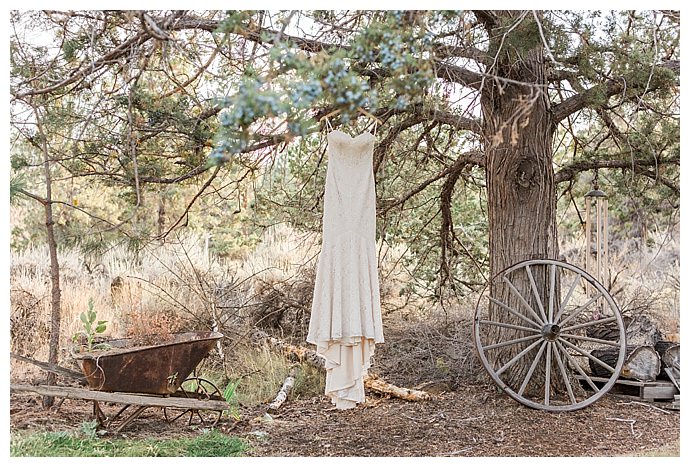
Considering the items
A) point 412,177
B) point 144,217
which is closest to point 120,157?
point 412,177

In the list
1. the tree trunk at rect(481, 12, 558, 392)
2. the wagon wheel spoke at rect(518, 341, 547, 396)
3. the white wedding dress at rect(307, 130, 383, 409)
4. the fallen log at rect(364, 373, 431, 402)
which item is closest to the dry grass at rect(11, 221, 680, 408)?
the fallen log at rect(364, 373, 431, 402)

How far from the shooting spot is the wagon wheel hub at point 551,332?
4.19 metres

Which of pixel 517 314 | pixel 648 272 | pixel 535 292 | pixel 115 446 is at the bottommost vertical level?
pixel 115 446

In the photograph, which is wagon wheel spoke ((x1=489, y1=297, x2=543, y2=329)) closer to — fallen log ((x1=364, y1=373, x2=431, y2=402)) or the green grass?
fallen log ((x1=364, y1=373, x2=431, y2=402))

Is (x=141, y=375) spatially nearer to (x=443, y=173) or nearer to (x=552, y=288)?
(x=552, y=288)

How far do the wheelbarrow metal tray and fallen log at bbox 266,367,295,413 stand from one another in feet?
2.88

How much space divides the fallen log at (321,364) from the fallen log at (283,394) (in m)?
0.19

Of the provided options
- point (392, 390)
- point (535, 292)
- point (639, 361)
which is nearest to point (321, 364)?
point (392, 390)

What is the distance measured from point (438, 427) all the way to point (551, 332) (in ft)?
2.80

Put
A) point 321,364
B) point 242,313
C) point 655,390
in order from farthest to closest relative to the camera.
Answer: point 242,313 < point 321,364 < point 655,390

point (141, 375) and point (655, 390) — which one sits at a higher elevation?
point (141, 375)

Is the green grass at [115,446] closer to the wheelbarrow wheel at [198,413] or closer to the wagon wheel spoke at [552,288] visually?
the wheelbarrow wheel at [198,413]

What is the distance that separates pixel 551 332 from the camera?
165 inches
